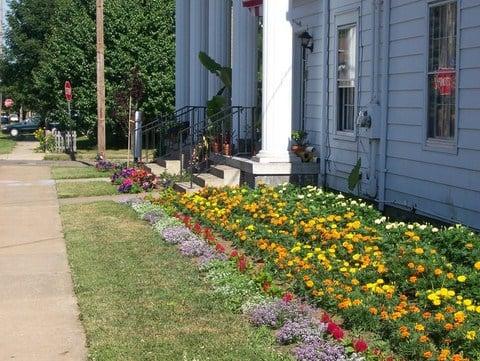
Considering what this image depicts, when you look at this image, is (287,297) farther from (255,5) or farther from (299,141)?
(255,5)

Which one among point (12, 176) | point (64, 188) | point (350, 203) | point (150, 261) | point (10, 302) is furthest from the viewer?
point (12, 176)

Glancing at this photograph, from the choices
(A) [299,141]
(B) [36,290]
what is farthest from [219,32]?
(B) [36,290]

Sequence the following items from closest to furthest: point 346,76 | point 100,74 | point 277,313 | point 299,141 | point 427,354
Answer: point 427,354 → point 277,313 → point 346,76 → point 299,141 → point 100,74

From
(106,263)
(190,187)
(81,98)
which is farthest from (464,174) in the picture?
(81,98)

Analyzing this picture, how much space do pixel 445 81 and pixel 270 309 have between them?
14.3 ft

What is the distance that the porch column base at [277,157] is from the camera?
13477 mm

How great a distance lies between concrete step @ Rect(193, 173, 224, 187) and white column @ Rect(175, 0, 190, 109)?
20.9 feet

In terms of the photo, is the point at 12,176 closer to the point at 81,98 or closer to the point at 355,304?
the point at 81,98

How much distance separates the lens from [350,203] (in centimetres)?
1041

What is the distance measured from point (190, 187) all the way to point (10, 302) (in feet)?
23.9

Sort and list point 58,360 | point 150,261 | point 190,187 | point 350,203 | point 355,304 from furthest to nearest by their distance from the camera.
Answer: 1. point 190,187
2. point 350,203
3. point 150,261
4. point 355,304
5. point 58,360

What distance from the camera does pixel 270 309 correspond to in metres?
6.34

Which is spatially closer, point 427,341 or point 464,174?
point 427,341

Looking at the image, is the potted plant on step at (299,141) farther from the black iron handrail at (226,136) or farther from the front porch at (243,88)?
the black iron handrail at (226,136)
